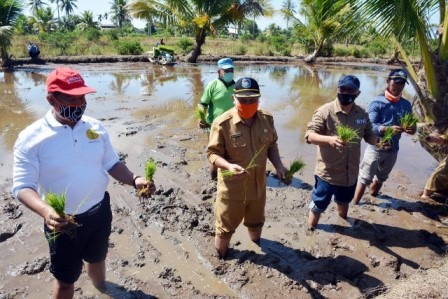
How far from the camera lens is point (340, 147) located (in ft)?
12.7

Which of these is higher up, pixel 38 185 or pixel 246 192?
pixel 38 185

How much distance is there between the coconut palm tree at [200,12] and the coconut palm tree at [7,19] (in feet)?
21.0

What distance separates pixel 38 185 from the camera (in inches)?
96.6

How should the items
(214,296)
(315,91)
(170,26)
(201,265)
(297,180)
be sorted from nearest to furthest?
(214,296) < (201,265) < (297,180) < (315,91) < (170,26)

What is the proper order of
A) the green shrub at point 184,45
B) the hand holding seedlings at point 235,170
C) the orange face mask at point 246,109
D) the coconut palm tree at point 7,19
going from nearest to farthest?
the hand holding seedlings at point 235,170 < the orange face mask at point 246,109 < the coconut palm tree at point 7,19 < the green shrub at point 184,45

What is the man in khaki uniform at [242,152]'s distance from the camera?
3330 mm

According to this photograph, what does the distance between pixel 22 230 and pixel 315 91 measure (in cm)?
1281

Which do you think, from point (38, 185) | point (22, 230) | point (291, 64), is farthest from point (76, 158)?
point (291, 64)

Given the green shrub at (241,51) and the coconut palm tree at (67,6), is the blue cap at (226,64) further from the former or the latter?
the coconut palm tree at (67,6)

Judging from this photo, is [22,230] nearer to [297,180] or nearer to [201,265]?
[201,265]

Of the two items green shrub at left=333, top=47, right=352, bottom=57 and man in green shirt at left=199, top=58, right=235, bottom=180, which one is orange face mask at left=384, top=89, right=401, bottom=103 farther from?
green shrub at left=333, top=47, right=352, bottom=57

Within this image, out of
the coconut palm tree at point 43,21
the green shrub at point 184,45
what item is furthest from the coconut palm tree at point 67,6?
the green shrub at point 184,45

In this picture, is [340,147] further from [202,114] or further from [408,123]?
[202,114]

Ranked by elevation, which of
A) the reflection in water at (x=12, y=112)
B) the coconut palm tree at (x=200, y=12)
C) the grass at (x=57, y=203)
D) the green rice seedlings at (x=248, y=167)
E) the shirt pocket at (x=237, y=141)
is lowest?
the reflection in water at (x=12, y=112)
